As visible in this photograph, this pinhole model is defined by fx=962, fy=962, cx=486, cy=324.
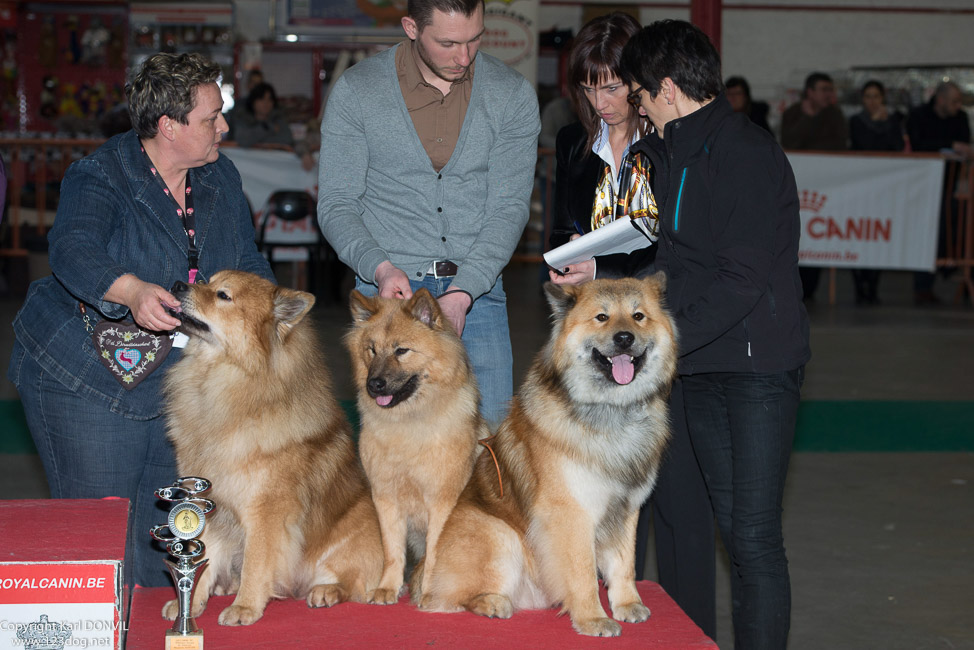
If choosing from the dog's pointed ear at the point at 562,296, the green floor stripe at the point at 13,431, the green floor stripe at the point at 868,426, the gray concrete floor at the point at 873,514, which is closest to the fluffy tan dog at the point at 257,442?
the dog's pointed ear at the point at 562,296

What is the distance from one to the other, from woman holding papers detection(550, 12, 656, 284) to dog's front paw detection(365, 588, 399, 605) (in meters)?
1.01

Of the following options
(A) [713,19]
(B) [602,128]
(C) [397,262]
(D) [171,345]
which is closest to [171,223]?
(D) [171,345]

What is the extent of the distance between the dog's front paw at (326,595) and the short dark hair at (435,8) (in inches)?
61.0

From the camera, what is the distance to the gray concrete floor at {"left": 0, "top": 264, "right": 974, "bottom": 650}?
3.61m

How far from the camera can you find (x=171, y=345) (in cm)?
273

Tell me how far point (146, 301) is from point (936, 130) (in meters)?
11.1

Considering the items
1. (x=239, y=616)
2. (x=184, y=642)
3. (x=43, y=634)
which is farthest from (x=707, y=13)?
(x=43, y=634)

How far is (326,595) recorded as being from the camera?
2584mm

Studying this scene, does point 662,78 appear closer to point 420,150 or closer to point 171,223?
point 420,150

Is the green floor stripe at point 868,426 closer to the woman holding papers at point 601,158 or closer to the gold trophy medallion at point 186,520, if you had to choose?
the woman holding papers at point 601,158

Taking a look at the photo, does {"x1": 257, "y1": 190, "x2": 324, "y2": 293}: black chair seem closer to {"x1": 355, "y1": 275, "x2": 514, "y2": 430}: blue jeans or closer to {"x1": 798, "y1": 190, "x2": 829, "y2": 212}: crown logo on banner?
{"x1": 798, "y1": 190, "x2": 829, "y2": 212}: crown logo on banner

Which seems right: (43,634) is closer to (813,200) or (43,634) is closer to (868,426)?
(868,426)

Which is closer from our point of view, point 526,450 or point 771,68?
point 526,450

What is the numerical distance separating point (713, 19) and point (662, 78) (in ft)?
14.7
